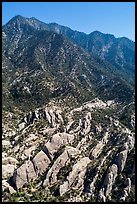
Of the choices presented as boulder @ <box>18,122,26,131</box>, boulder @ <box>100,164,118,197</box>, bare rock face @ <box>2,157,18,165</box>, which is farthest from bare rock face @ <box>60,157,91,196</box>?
boulder @ <box>18,122,26,131</box>

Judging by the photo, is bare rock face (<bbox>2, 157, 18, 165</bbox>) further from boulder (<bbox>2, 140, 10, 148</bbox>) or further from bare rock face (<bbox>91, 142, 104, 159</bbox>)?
bare rock face (<bbox>91, 142, 104, 159</bbox>)

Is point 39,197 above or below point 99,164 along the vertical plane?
below

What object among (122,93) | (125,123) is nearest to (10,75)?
(122,93)

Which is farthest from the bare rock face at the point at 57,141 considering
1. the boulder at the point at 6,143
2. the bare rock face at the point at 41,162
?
the boulder at the point at 6,143

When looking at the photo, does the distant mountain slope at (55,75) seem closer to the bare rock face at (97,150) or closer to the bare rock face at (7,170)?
the bare rock face at (97,150)

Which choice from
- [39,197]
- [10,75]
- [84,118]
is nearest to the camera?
[39,197]

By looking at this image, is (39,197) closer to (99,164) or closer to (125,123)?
(99,164)

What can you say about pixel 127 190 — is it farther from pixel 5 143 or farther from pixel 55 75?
pixel 55 75
